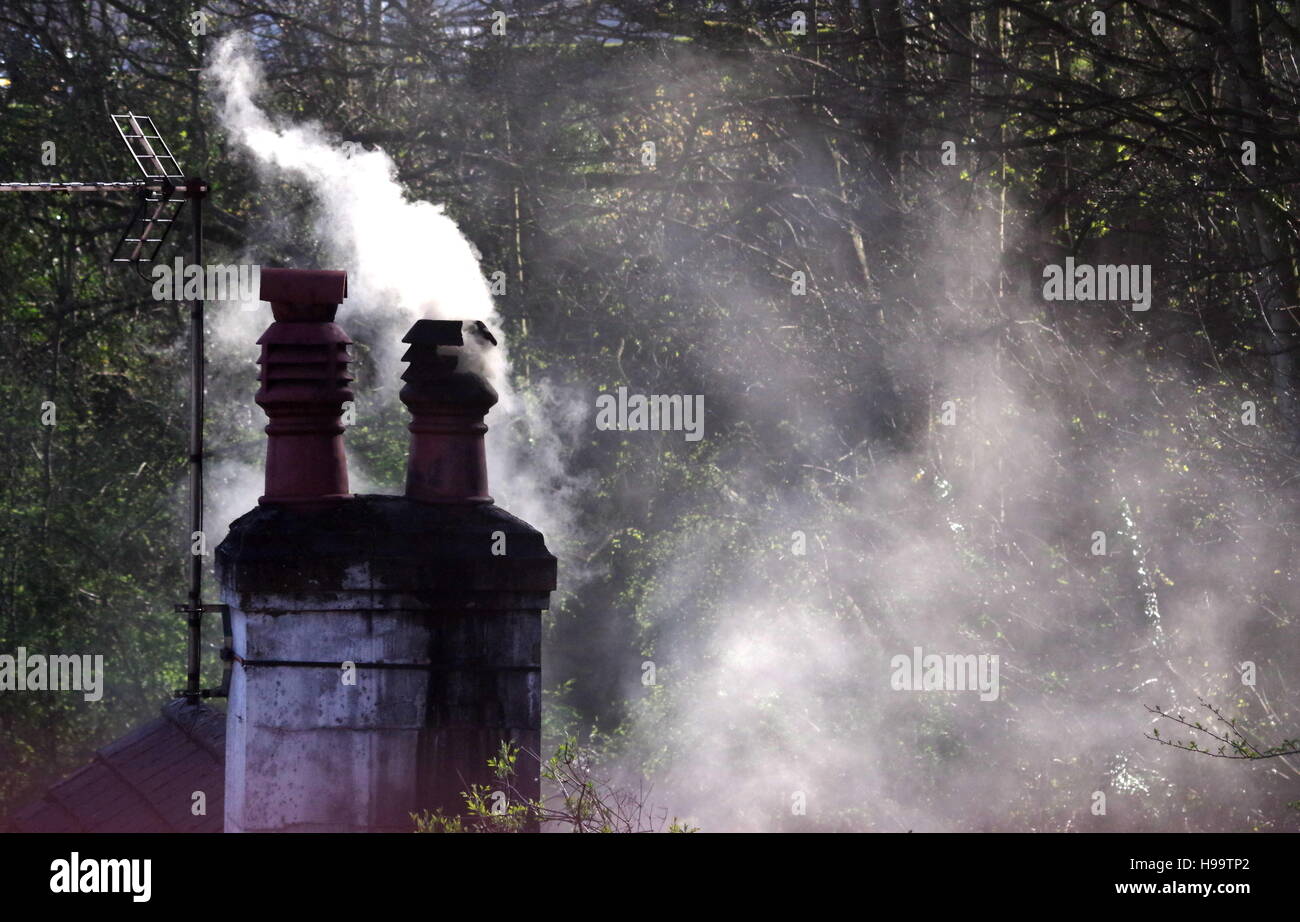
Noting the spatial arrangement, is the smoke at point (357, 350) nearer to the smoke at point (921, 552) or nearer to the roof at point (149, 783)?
the smoke at point (921, 552)

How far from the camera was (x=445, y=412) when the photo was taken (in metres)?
6.23

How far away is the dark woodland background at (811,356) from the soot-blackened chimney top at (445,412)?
18.6 feet

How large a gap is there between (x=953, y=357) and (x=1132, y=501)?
7.58 feet

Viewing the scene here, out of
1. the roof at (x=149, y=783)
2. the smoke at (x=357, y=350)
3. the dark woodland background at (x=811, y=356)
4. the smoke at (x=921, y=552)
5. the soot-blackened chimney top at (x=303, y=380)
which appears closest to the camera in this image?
the soot-blackened chimney top at (x=303, y=380)

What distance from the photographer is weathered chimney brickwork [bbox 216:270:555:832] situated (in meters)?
5.52

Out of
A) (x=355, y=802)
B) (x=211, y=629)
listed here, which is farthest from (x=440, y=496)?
(x=211, y=629)

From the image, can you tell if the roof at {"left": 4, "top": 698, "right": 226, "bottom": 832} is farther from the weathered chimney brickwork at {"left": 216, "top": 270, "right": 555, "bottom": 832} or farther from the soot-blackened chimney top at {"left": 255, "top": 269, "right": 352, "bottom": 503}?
the soot-blackened chimney top at {"left": 255, "top": 269, "right": 352, "bottom": 503}

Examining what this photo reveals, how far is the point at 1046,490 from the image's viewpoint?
45.3 feet

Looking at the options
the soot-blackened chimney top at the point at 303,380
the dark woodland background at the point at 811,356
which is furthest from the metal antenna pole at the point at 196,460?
the dark woodland background at the point at 811,356

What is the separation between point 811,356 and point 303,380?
984cm

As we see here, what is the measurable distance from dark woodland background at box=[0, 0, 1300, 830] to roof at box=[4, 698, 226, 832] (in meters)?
6.77

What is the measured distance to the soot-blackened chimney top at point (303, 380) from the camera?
19.7ft

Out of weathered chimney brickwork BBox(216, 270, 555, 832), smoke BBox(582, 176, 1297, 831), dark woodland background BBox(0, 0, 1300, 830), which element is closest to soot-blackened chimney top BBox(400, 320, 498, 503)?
weathered chimney brickwork BBox(216, 270, 555, 832)

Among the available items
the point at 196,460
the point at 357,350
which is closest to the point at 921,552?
the point at 357,350
